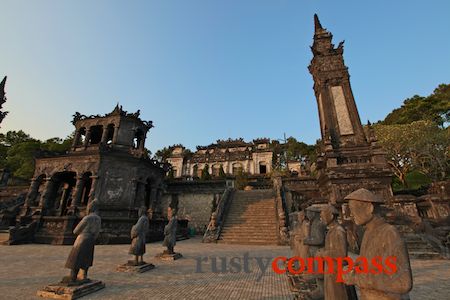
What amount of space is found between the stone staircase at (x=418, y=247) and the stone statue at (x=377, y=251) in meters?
8.79

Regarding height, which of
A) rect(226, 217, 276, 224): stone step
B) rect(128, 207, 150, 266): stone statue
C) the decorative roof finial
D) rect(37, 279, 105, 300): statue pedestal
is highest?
the decorative roof finial

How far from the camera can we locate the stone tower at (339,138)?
44.0ft

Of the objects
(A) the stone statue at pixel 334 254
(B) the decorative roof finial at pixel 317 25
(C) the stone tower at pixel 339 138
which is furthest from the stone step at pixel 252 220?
(B) the decorative roof finial at pixel 317 25

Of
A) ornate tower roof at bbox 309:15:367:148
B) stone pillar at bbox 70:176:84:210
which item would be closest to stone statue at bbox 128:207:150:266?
stone pillar at bbox 70:176:84:210

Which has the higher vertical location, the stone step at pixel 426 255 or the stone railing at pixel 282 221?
the stone railing at pixel 282 221

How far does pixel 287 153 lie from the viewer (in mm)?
48625

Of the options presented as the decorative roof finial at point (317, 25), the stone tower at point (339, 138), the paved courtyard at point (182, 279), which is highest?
the decorative roof finial at point (317, 25)

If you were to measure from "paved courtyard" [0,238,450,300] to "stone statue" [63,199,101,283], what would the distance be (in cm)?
66

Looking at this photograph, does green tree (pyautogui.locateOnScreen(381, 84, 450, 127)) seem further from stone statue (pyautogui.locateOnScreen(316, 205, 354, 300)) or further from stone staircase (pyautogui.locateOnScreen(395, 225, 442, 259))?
stone statue (pyautogui.locateOnScreen(316, 205, 354, 300))

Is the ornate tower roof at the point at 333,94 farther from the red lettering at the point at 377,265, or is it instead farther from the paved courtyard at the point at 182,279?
the red lettering at the point at 377,265

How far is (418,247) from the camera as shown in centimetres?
916

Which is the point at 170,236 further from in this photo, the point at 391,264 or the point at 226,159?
the point at 226,159

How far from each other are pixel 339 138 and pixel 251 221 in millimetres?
9102

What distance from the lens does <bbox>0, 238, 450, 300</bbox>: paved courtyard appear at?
16.2 feet
